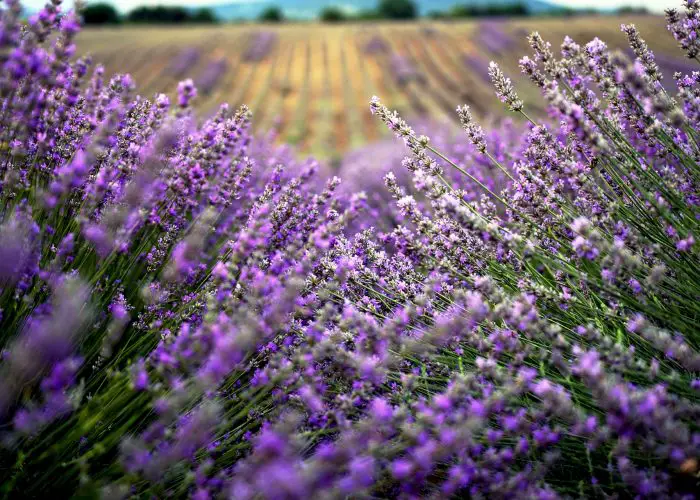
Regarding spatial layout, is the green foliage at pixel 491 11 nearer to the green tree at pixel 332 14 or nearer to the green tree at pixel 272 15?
the green tree at pixel 332 14

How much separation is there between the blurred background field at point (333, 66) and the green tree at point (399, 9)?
24.9 ft

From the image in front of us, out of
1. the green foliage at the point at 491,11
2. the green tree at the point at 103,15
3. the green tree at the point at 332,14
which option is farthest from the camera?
the green tree at the point at 332,14

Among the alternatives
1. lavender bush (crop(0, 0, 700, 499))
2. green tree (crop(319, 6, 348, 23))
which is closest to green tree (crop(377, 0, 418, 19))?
green tree (crop(319, 6, 348, 23))

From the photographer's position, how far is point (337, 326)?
1.51 meters

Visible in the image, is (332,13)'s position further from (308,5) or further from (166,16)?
(308,5)

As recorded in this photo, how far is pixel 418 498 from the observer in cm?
138

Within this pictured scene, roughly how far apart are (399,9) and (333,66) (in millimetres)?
13826

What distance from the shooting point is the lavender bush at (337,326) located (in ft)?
3.48

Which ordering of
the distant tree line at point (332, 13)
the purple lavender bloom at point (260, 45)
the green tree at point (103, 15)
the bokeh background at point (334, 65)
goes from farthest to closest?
the distant tree line at point (332, 13)
the green tree at point (103, 15)
the purple lavender bloom at point (260, 45)
the bokeh background at point (334, 65)

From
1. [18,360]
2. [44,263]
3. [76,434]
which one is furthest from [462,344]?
[44,263]

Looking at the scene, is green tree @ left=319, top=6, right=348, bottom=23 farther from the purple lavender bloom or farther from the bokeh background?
the purple lavender bloom

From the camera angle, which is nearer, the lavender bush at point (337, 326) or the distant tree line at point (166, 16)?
the lavender bush at point (337, 326)

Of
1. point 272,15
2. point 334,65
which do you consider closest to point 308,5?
point 272,15

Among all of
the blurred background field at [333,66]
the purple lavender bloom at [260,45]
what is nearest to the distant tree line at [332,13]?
the blurred background field at [333,66]
